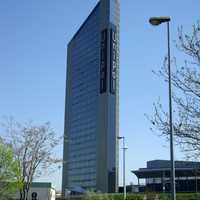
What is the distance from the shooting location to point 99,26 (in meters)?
180

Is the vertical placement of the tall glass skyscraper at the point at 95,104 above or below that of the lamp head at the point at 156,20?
above

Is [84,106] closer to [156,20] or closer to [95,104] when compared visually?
[95,104]

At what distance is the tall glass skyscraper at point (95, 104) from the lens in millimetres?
164750

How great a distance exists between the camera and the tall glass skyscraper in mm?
164750

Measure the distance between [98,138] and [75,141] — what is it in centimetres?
2023

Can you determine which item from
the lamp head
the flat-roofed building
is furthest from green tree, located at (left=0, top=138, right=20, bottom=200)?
the flat-roofed building

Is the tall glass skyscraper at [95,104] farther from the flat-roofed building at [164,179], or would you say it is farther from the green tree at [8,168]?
the green tree at [8,168]

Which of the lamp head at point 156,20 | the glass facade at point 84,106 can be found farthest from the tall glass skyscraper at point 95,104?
the lamp head at point 156,20

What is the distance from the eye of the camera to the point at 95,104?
17188cm

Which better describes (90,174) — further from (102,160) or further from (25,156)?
(25,156)

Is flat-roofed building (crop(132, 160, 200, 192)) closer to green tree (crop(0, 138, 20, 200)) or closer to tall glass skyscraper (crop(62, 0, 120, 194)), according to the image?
tall glass skyscraper (crop(62, 0, 120, 194))

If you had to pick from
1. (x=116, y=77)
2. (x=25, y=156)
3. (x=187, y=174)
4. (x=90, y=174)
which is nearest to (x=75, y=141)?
(x=90, y=174)

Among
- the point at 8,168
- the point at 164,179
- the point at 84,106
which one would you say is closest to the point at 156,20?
the point at 8,168

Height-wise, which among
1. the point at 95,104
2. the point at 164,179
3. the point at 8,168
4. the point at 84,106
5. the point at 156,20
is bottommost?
the point at 8,168
